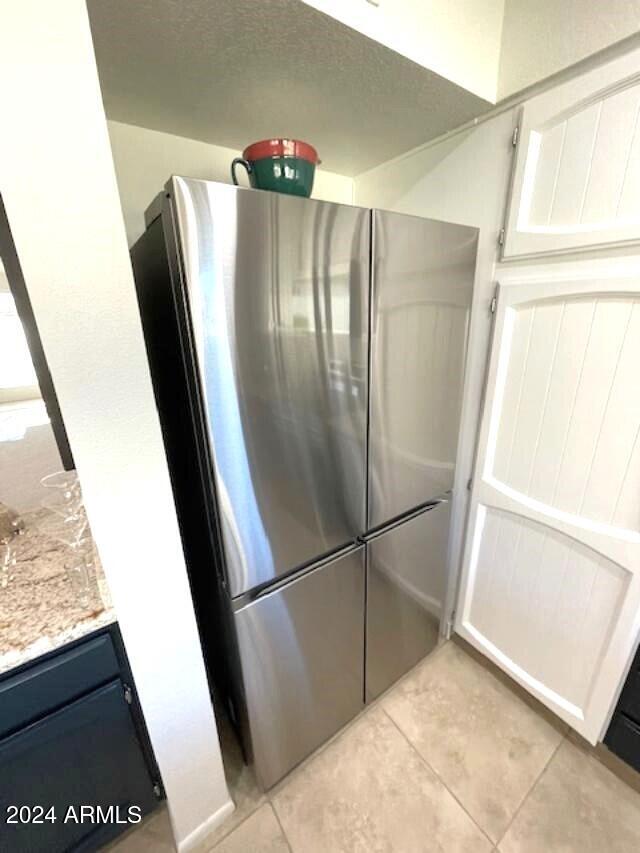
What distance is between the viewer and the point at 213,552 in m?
0.99

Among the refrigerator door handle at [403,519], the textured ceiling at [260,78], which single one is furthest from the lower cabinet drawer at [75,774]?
the textured ceiling at [260,78]

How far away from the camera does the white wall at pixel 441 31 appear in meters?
0.79

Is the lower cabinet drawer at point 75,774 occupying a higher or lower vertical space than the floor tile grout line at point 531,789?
higher

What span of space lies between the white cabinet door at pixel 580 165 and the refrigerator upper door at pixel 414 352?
0.63 feet

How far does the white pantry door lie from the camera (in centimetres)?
104

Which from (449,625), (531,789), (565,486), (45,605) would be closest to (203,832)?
(45,605)

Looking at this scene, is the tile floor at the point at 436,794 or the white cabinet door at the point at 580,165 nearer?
the white cabinet door at the point at 580,165

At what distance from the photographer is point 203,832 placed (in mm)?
1130

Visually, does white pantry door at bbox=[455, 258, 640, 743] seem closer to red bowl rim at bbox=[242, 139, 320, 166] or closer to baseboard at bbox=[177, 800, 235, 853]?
red bowl rim at bbox=[242, 139, 320, 166]

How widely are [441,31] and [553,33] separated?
12.5 inches

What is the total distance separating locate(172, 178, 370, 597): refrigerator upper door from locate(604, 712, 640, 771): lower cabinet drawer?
3.88 ft

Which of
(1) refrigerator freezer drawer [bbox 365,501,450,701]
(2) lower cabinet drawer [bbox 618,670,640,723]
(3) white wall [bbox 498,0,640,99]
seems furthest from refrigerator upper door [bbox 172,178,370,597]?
(2) lower cabinet drawer [bbox 618,670,640,723]

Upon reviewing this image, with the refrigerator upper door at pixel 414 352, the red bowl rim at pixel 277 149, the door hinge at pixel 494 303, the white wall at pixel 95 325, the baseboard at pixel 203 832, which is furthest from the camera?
the door hinge at pixel 494 303

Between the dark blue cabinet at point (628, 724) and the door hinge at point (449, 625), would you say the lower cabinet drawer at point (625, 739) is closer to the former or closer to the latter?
the dark blue cabinet at point (628, 724)
